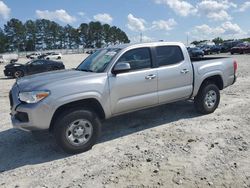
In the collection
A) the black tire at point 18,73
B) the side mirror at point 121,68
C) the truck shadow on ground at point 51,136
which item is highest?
the side mirror at point 121,68

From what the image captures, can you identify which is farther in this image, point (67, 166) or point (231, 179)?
point (67, 166)

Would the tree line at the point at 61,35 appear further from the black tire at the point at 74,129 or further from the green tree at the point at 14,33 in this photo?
the black tire at the point at 74,129

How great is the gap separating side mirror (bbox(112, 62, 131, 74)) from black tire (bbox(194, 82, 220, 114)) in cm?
231

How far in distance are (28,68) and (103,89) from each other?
18.1m

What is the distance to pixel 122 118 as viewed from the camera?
7008 mm

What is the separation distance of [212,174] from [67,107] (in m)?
2.54

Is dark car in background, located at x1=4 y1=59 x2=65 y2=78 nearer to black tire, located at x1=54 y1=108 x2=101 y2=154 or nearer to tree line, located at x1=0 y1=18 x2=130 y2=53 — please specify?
black tire, located at x1=54 y1=108 x2=101 y2=154

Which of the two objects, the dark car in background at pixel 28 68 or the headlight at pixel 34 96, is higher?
the headlight at pixel 34 96

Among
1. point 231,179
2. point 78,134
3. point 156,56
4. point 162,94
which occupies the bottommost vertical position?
point 231,179

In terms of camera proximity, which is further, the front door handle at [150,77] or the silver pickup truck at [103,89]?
the front door handle at [150,77]

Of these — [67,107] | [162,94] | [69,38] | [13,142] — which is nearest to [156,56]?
[162,94]

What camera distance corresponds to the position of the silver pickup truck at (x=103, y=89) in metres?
4.76

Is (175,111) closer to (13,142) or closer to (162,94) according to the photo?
(162,94)

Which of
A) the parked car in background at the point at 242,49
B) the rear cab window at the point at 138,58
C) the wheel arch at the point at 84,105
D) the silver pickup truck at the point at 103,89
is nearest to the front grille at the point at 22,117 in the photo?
the silver pickup truck at the point at 103,89
